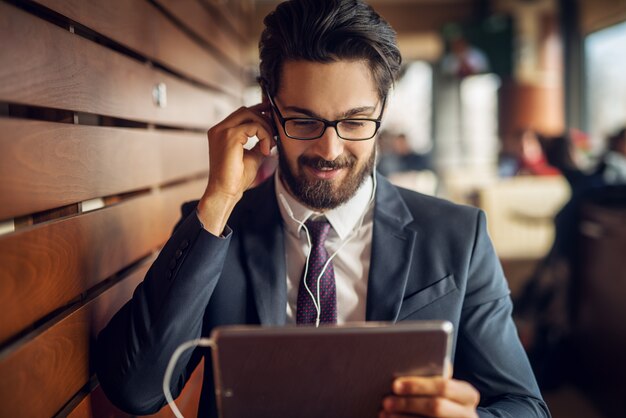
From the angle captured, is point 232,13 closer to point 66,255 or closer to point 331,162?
point 331,162

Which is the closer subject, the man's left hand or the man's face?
the man's left hand

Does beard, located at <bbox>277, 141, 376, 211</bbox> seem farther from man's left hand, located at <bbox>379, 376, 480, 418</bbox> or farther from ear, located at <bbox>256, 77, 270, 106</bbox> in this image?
man's left hand, located at <bbox>379, 376, 480, 418</bbox>

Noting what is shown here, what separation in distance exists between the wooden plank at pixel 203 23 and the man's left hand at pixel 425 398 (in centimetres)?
152

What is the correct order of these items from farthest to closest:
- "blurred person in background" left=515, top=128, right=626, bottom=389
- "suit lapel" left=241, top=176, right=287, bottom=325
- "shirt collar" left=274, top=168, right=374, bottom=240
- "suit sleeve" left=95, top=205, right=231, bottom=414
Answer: "blurred person in background" left=515, top=128, right=626, bottom=389 → "shirt collar" left=274, top=168, right=374, bottom=240 → "suit lapel" left=241, top=176, right=287, bottom=325 → "suit sleeve" left=95, top=205, right=231, bottom=414

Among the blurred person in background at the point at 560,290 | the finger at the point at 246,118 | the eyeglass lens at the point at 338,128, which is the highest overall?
the finger at the point at 246,118

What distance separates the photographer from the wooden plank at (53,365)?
0.99 m

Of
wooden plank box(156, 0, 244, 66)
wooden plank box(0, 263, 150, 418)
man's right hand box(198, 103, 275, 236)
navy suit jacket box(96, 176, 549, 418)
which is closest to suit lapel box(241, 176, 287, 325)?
navy suit jacket box(96, 176, 549, 418)

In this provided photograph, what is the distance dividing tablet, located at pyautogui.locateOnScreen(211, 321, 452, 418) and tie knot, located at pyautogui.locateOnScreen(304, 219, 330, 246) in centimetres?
52

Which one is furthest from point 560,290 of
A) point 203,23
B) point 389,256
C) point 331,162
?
point 331,162

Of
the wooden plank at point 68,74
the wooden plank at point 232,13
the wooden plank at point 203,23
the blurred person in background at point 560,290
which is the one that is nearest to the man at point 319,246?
the wooden plank at point 68,74

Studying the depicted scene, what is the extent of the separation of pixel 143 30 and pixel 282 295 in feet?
3.01

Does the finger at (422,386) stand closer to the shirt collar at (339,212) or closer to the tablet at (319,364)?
the tablet at (319,364)

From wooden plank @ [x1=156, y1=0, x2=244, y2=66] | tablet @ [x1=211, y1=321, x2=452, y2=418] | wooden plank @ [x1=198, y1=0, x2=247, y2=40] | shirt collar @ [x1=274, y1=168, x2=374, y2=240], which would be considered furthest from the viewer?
wooden plank @ [x1=198, y1=0, x2=247, y2=40]

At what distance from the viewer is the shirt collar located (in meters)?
1.52
